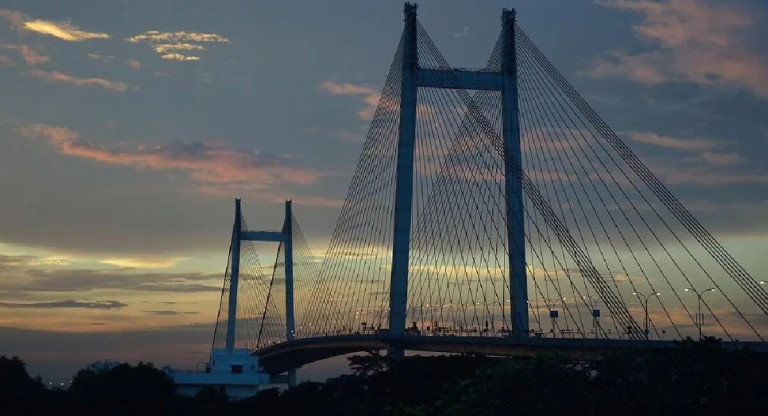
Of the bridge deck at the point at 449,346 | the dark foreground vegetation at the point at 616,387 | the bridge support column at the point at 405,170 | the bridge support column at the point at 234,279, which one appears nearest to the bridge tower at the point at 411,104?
the bridge support column at the point at 405,170

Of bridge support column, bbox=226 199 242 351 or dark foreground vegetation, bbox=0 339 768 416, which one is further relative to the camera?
bridge support column, bbox=226 199 242 351

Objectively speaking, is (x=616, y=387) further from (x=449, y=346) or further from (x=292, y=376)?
(x=292, y=376)

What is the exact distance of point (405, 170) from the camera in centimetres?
8488

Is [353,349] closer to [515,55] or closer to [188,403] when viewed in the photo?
[188,403]

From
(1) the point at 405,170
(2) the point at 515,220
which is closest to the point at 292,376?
(1) the point at 405,170

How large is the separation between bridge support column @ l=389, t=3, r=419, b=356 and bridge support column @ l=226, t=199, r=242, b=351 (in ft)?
182

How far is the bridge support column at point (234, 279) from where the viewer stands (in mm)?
139775

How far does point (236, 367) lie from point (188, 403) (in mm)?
34104

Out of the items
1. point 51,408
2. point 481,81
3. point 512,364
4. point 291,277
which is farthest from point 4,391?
point 291,277

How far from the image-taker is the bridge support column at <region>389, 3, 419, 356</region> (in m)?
84.8

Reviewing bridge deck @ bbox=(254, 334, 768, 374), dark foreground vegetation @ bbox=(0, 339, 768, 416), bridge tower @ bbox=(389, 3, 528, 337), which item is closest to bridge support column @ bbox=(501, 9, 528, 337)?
bridge tower @ bbox=(389, 3, 528, 337)

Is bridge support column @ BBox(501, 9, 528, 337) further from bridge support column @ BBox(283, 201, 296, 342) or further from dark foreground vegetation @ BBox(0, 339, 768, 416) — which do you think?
bridge support column @ BBox(283, 201, 296, 342)

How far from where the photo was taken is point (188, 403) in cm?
9325

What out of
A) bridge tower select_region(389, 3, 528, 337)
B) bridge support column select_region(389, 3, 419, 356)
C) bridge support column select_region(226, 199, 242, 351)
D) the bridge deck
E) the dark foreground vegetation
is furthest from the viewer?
bridge support column select_region(226, 199, 242, 351)
